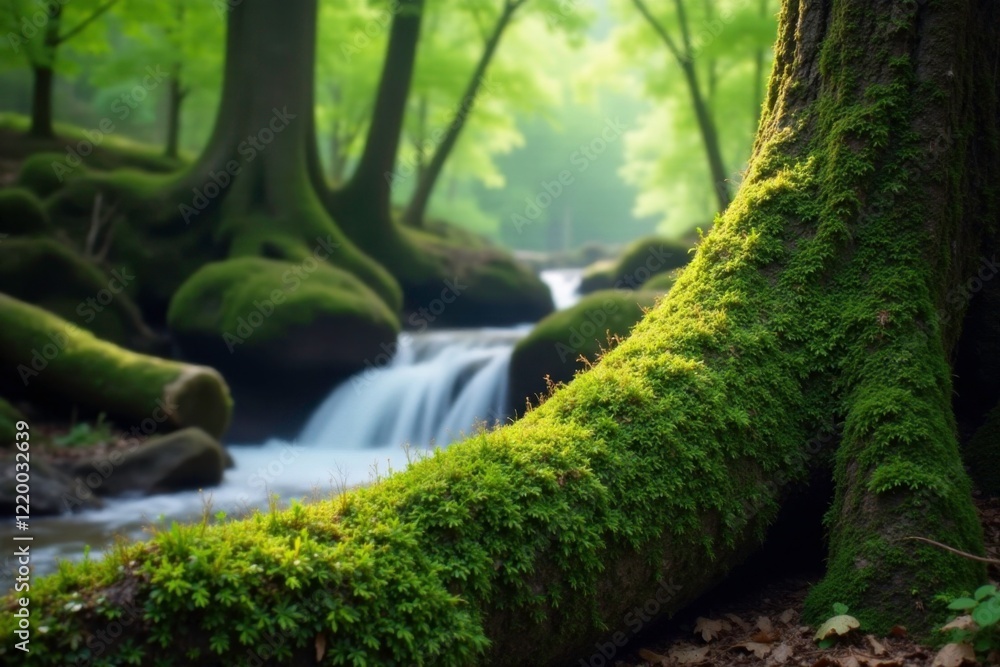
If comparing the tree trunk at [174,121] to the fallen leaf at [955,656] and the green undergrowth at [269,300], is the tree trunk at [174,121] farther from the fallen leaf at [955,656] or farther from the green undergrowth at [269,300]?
the fallen leaf at [955,656]

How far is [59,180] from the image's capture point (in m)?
14.7

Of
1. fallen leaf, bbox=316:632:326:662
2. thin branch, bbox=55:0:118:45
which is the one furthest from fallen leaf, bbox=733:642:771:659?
thin branch, bbox=55:0:118:45

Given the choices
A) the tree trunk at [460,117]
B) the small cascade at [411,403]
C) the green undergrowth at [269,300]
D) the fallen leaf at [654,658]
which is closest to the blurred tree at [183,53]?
the tree trunk at [460,117]

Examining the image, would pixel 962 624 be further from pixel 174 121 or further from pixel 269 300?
pixel 174 121

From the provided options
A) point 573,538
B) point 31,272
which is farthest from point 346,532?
point 31,272

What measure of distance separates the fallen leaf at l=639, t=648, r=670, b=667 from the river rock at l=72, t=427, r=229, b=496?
23.6ft

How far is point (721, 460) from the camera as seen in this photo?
366 cm

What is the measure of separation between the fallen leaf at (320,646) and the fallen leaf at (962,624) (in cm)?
231

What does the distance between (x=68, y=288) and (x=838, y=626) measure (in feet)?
41.4

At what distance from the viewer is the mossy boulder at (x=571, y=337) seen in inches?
412

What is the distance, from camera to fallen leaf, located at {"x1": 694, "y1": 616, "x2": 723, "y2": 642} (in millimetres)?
3678

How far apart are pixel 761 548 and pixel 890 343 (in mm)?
1164

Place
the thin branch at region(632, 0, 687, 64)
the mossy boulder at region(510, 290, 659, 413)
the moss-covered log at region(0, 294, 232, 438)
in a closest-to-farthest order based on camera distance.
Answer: the moss-covered log at region(0, 294, 232, 438), the mossy boulder at region(510, 290, 659, 413), the thin branch at region(632, 0, 687, 64)

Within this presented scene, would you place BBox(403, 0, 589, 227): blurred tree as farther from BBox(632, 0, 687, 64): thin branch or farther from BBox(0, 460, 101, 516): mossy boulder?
BBox(0, 460, 101, 516): mossy boulder
